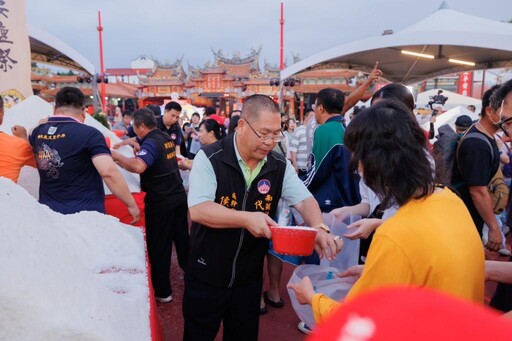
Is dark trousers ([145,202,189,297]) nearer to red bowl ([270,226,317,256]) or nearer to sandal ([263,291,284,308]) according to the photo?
sandal ([263,291,284,308])

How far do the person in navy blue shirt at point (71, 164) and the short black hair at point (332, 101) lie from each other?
162cm

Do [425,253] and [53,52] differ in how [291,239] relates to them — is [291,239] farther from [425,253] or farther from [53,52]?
[53,52]

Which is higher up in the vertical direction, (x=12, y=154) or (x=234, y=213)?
(x=12, y=154)

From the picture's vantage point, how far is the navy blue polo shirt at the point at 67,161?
2.19 m

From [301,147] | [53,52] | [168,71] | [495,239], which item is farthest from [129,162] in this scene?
[168,71]

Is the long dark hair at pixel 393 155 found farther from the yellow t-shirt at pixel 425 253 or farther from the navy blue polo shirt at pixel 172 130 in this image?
the navy blue polo shirt at pixel 172 130

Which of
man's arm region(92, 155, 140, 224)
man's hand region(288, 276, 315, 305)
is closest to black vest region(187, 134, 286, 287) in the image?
man's hand region(288, 276, 315, 305)

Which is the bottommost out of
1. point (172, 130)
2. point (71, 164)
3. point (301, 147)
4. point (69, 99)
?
point (301, 147)

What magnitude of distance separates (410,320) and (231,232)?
4.59ft

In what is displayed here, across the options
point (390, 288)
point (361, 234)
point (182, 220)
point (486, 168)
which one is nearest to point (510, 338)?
point (390, 288)

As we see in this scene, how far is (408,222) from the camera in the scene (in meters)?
0.99

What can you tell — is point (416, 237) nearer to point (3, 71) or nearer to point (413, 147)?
point (413, 147)

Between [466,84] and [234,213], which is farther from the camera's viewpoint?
[466,84]

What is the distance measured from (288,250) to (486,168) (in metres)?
1.59
